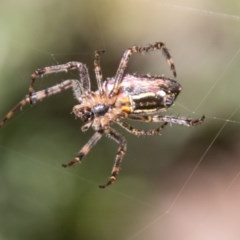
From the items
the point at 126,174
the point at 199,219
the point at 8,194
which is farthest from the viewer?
the point at 199,219

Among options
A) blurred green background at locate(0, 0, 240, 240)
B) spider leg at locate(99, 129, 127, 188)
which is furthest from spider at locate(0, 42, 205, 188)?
blurred green background at locate(0, 0, 240, 240)

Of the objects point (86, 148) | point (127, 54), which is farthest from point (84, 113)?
point (127, 54)

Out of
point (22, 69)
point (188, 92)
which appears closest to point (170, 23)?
point (188, 92)

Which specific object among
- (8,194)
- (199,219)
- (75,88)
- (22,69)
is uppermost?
(75,88)

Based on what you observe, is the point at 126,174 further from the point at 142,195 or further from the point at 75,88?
the point at 75,88

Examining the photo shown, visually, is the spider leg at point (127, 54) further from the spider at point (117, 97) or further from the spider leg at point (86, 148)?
the spider leg at point (86, 148)

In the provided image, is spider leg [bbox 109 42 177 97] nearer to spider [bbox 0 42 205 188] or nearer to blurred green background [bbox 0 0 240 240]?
spider [bbox 0 42 205 188]
